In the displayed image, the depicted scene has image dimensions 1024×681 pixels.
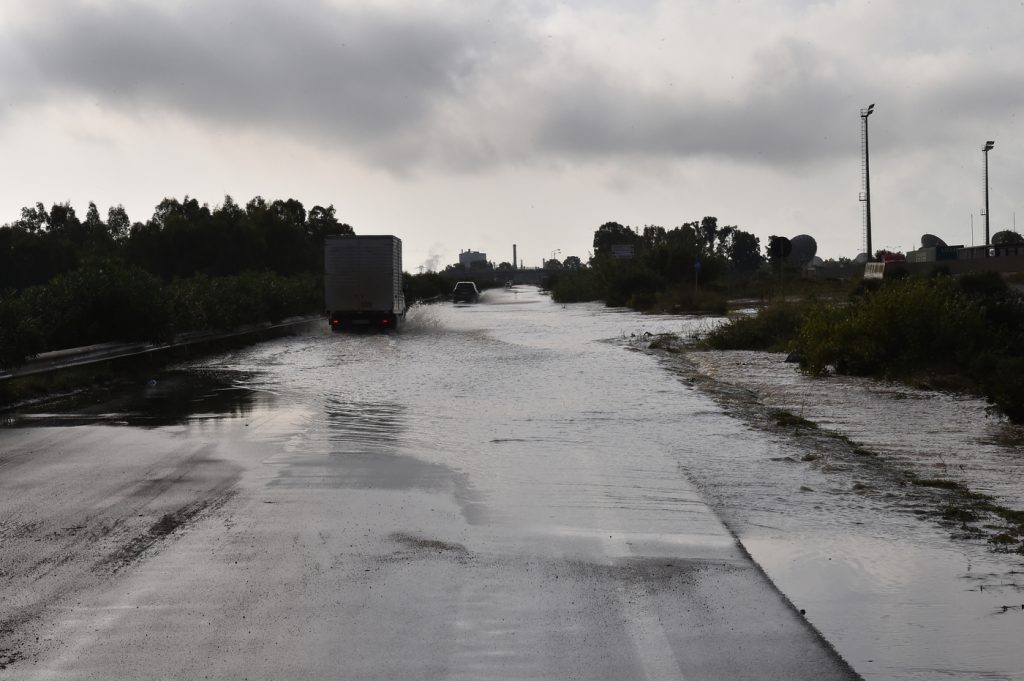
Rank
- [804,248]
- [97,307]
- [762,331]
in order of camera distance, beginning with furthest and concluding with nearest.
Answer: [804,248]
[762,331]
[97,307]

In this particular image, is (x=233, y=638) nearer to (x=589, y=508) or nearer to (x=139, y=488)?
(x=589, y=508)

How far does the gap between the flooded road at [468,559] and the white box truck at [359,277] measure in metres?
27.4

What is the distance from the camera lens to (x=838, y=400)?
16719mm

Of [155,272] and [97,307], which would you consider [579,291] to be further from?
[97,307]

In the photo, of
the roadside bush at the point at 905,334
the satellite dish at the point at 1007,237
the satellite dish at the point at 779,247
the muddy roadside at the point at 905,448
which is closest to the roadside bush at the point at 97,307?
the muddy roadside at the point at 905,448

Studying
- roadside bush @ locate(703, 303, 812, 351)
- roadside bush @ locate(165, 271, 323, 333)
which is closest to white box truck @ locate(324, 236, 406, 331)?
roadside bush @ locate(165, 271, 323, 333)

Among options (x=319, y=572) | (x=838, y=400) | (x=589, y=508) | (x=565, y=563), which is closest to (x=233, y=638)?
(x=319, y=572)

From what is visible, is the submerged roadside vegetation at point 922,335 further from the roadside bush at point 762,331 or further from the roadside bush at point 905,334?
the roadside bush at point 762,331

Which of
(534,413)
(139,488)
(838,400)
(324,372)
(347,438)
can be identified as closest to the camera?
(139,488)

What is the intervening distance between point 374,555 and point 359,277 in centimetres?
3492

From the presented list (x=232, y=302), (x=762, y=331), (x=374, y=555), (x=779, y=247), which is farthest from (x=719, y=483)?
(x=232, y=302)

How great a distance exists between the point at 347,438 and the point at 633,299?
199 feet

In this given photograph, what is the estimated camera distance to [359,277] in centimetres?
4131

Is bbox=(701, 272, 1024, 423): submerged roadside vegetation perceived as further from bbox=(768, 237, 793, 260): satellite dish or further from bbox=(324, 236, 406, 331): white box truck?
bbox=(324, 236, 406, 331): white box truck
